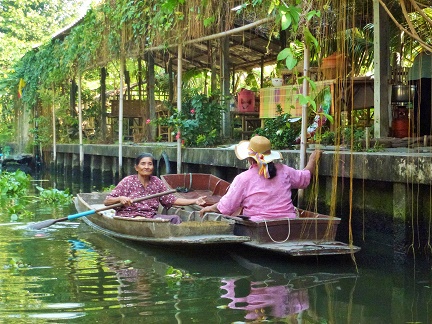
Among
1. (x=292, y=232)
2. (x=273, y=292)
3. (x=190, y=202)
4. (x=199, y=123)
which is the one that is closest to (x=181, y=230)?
(x=190, y=202)

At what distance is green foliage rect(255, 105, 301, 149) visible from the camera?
10945 millimetres

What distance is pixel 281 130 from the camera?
1100 cm

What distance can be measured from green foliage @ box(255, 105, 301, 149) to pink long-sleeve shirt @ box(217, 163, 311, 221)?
3.04 m

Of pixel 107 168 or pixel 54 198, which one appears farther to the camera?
pixel 107 168

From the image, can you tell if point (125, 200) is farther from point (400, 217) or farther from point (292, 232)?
point (400, 217)

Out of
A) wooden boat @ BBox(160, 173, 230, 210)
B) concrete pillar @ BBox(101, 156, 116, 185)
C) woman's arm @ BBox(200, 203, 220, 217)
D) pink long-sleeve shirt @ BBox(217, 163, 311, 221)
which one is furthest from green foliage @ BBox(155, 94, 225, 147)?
concrete pillar @ BBox(101, 156, 116, 185)

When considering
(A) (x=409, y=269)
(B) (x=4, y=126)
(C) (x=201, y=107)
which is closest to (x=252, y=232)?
(A) (x=409, y=269)

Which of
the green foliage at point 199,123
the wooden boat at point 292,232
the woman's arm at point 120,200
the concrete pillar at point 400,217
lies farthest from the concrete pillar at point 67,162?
the concrete pillar at point 400,217

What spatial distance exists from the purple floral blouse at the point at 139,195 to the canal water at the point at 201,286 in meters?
0.44

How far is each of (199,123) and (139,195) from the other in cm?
467

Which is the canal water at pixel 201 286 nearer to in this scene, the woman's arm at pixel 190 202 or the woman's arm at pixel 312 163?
the woman's arm at pixel 190 202

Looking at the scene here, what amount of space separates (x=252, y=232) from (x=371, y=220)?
1785 mm

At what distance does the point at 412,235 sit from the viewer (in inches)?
299

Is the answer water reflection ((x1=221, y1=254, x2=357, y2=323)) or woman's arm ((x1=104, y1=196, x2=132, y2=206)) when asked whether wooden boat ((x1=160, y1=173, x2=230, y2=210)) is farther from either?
water reflection ((x1=221, y1=254, x2=357, y2=323))
